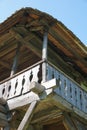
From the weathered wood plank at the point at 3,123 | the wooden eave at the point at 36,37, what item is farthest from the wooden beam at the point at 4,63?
the weathered wood plank at the point at 3,123

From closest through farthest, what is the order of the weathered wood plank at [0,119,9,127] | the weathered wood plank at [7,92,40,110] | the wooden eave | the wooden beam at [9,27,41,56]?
the weathered wood plank at [7,92,40,110] < the weathered wood plank at [0,119,9,127] < the wooden eave < the wooden beam at [9,27,41,56]

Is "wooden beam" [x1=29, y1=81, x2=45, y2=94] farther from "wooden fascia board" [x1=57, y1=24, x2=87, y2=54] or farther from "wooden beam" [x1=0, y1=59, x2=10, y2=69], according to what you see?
"wooden beam" [x1=0, y1=59, x2=10, y2=69]

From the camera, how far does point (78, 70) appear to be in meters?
10.8

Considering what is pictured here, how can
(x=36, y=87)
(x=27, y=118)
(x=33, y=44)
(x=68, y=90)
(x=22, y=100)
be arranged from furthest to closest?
(x=33, y=44) < (x=68, y=90) < (x=22, y=100) < (x=27, y=118) < (x=36, y=87)

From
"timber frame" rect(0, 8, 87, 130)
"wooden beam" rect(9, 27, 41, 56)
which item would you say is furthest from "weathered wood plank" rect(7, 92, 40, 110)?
"wooden beam" rect(9, 27, 41, 56)

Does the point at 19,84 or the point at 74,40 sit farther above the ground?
the point at 74,40

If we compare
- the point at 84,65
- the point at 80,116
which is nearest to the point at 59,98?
the point at 80,116

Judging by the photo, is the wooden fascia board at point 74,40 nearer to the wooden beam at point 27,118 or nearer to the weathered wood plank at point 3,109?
the wooden beam at point 27,118

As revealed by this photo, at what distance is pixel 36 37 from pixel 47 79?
2796 mm

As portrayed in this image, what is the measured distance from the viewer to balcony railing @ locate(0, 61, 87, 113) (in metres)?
6.72

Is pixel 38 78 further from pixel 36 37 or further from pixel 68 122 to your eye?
pixel 36 37

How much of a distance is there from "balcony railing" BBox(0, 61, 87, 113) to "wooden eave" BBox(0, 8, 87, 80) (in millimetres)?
1665

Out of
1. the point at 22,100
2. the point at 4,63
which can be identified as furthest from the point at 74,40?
the point at 4,63

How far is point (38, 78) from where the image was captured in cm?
717
